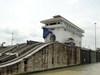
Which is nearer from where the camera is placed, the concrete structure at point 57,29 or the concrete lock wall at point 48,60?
the concrete lock wall at point 48,60

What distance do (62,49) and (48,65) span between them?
543 centimetres

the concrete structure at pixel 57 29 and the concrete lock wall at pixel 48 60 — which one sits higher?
the concrete structure at pixel 57 29

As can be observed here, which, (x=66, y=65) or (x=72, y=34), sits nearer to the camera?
(x=66, y=65)

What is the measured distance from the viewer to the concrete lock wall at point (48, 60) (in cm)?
1478

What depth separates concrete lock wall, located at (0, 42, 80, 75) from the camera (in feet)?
48.5

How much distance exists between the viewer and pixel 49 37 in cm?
3281

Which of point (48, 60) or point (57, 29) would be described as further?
point (57, 29)

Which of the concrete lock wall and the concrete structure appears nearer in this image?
the concrete lock wall

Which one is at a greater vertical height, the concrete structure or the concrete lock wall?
the concrete structure

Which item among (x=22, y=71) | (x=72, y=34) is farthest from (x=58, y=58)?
(x=72, y=34)

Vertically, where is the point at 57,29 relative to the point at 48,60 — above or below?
above

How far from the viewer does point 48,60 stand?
812 inches

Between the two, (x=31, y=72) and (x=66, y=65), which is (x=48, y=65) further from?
(x=66, y=65)

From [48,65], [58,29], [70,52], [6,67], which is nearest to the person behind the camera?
[6,67]
